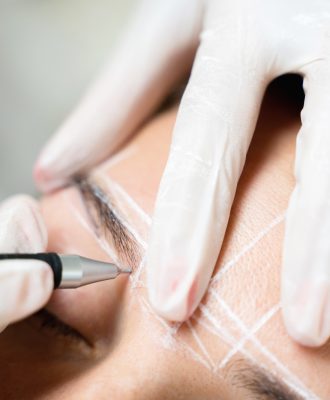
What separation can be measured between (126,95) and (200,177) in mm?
414

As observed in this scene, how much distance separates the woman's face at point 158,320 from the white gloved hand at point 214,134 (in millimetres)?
38

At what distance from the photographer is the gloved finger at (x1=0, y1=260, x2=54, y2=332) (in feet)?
2.37

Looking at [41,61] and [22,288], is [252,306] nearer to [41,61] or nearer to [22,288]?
[22,288]

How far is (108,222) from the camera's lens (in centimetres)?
94

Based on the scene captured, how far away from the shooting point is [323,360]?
30.3 inches

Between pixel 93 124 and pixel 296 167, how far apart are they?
516mm

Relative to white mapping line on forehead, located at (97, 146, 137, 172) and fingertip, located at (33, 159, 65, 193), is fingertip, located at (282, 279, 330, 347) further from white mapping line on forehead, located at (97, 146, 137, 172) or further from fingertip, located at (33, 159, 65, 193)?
fingertip, located at (33, 159, 65, 193)

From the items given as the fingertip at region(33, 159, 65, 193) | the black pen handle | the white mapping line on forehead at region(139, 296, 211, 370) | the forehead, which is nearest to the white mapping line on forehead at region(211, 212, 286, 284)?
the forehead

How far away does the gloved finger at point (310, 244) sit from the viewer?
2.43 feet

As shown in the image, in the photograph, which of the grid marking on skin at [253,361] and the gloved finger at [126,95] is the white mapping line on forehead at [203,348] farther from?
the gloved finger at [126,95]

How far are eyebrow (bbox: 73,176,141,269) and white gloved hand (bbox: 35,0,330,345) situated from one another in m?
0.09

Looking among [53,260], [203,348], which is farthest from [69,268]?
[203,348]

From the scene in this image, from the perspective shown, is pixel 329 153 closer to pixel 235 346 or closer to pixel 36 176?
pixel 235 346

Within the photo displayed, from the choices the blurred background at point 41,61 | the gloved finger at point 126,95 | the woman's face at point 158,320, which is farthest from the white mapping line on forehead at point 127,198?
the blurred background at point 41,61
